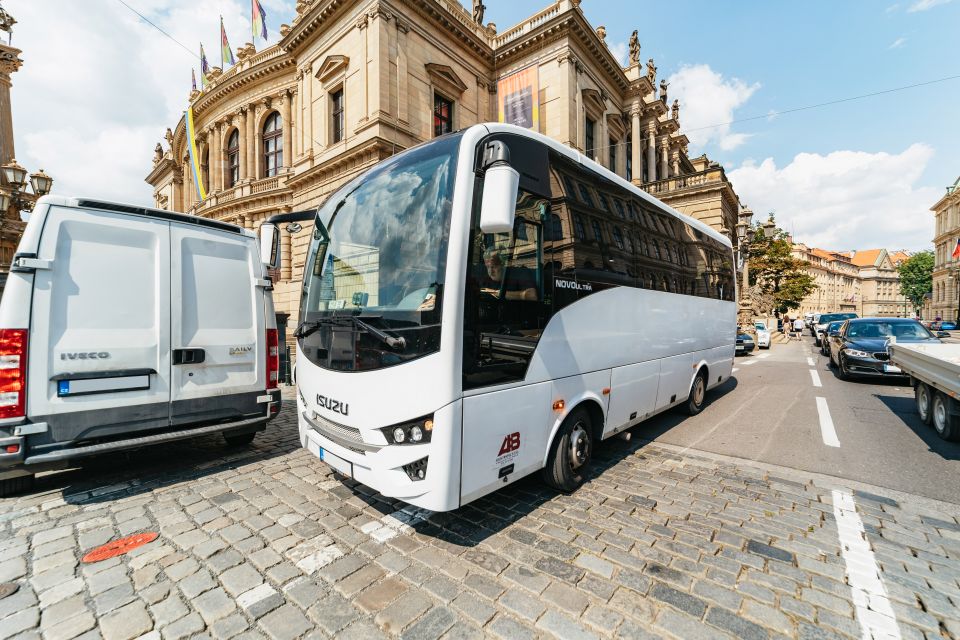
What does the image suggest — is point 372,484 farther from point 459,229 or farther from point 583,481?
point 583,481

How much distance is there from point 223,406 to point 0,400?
1.65m

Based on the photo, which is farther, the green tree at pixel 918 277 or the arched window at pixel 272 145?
the green tree at pixel 918 277

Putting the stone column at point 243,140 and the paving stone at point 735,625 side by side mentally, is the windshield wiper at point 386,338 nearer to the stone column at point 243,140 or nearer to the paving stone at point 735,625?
the paving stone at point 735,625

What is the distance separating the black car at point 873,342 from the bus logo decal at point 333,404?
1279 centimetres

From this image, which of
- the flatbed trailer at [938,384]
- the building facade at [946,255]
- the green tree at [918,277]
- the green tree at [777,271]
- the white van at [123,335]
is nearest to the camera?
the white van at [123,335]

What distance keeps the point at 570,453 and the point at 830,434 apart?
488cm

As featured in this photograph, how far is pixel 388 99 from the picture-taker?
18.9m

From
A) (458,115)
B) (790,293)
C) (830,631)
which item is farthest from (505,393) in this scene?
(790,293)

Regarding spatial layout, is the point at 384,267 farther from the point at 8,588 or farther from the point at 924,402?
the point at 924,402

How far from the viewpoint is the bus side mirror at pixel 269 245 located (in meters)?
4.54

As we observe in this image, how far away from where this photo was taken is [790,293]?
37500 mm

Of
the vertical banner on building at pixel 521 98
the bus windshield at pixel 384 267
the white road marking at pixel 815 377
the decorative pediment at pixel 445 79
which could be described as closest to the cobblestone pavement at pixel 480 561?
the bus windshield at pixel 384 267

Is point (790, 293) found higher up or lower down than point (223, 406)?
higher up

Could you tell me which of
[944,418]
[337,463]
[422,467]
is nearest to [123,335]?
[337,463]
